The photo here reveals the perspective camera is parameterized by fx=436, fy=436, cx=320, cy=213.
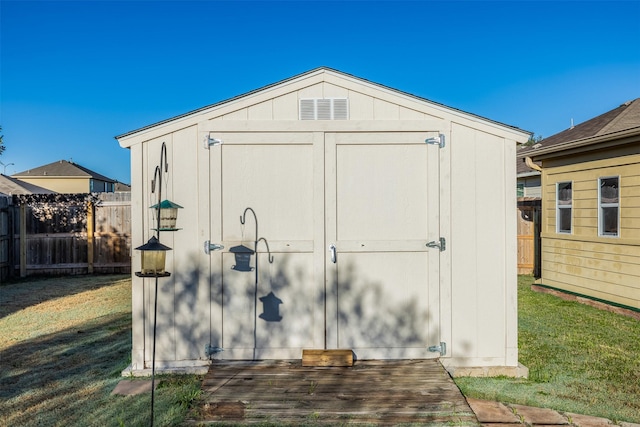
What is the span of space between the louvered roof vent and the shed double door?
0.56 ft

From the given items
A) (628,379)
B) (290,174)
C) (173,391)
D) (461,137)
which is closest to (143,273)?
(173,391)

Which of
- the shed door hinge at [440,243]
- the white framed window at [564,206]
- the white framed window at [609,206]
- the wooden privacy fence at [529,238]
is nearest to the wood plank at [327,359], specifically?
the shed door hinge at [440,243]

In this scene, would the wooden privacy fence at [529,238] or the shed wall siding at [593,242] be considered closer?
the shed wall siding at [593,242]

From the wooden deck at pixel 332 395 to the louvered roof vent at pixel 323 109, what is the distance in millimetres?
2342

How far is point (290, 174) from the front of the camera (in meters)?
4.18

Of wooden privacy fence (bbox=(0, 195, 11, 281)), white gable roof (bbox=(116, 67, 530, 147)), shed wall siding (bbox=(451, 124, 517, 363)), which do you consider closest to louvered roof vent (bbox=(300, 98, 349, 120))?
white gable roof (bbox=(116, 67, 530, 147))

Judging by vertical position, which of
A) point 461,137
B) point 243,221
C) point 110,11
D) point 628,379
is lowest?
point 628,379

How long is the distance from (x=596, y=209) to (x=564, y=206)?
944 mm

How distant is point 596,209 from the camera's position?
25.1 ft

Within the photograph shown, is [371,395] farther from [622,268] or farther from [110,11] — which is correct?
[110,11]

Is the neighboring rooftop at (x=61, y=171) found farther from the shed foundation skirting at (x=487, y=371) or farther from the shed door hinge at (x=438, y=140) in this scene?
the shed foundation skirting at (x=487, y=371)

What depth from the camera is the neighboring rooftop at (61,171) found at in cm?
2611

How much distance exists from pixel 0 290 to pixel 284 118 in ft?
27.3

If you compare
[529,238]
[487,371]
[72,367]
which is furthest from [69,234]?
[529,238]
